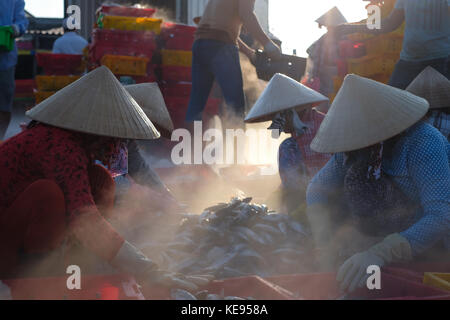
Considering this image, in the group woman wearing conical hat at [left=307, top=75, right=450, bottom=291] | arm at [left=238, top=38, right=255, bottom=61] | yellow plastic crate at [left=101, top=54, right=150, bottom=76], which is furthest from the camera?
yellow plastic crate at [left=101, top=54, right=150, bottom=76]

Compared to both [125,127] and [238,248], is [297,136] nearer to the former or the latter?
[238,248]

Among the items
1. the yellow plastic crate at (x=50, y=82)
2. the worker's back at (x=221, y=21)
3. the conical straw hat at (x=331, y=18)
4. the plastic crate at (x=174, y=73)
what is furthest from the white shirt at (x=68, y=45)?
the worker's back at (x=221, y=21)

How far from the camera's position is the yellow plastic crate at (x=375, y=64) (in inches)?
274

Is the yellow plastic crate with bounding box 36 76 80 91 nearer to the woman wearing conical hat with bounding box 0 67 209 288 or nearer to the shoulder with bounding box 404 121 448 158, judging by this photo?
the woman wearing conical hat with bounding box 0 67 209 288

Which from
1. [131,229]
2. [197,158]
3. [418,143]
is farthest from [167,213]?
[197,158]

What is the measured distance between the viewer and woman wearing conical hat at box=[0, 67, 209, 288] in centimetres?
234

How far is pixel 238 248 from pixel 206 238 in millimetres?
287

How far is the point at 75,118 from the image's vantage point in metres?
2.45

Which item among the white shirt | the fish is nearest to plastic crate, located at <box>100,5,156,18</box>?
the white shirt

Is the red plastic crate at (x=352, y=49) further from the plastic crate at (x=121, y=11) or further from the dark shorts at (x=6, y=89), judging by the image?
the dark shorts at (x=6, y=89)

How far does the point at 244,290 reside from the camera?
247 centimetres

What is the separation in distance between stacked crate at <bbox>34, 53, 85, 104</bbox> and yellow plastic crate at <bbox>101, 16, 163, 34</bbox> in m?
1.36

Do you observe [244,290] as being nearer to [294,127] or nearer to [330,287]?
[330,287]

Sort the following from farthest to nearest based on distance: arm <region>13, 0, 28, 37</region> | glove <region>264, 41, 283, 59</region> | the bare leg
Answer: arm <region>13, 0, 28, 37</region> → the bare leg → glove <region>264, 41, 283, 59</region>
